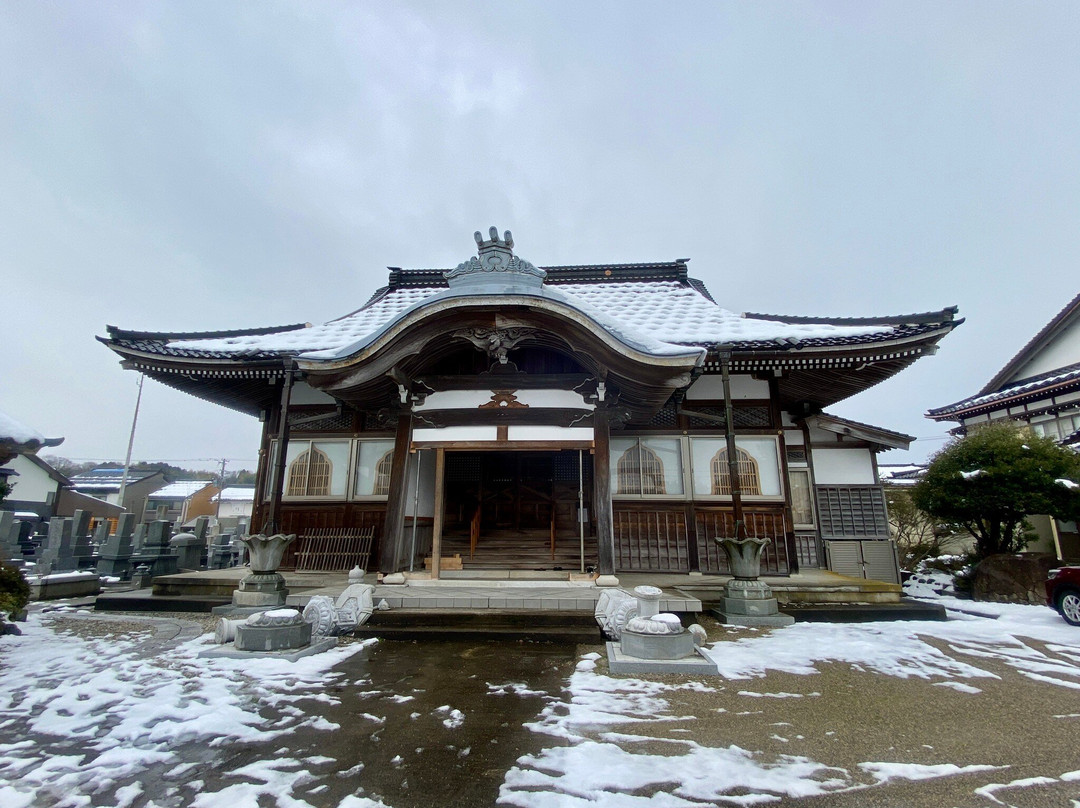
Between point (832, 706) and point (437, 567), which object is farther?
point (437, 567)

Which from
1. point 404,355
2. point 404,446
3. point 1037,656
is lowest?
point 1037,656

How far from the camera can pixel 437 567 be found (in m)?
7.99

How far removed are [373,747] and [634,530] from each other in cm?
708

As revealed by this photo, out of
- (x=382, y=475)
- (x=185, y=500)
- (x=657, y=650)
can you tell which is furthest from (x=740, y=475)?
(x=185, y=500)

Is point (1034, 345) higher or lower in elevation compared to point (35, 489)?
higher

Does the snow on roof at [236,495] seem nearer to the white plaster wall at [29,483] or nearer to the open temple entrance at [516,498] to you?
the white plaster wall at [29,483]

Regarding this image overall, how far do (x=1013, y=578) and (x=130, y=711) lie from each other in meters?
13.8

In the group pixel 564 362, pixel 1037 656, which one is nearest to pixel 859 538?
pixel 1037 656

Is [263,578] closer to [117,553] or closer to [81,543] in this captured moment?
[117,553]

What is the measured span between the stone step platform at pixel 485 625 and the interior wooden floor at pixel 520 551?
3.24 metres

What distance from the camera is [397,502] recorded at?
7.87m

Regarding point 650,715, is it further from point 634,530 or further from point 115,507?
point 115,507

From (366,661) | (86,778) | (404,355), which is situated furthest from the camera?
(404,355)

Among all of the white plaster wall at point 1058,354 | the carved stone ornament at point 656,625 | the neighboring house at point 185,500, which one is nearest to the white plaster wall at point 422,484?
the carved stone ornament at point 656,625
